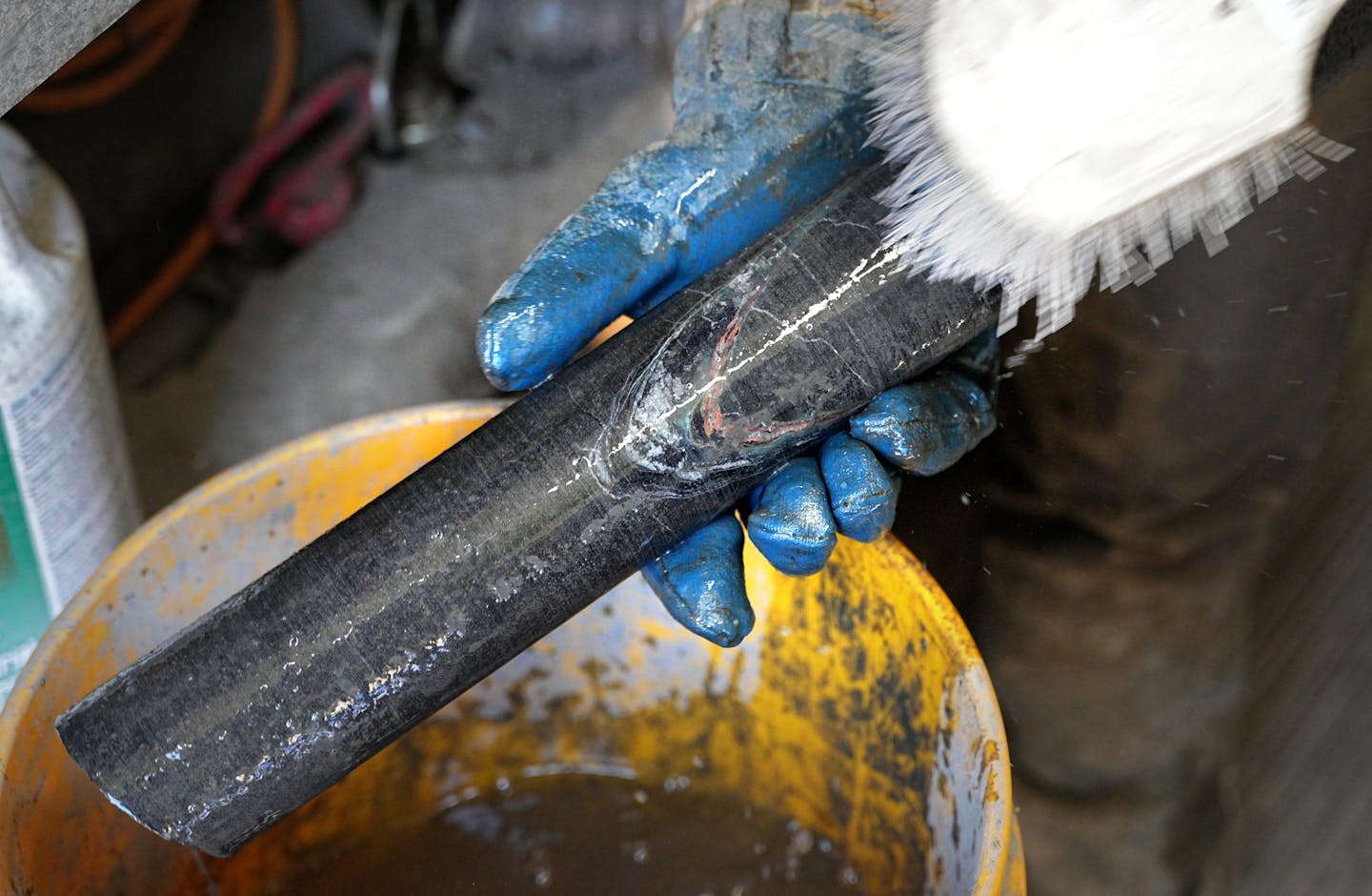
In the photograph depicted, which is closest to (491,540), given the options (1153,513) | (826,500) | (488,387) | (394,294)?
(826,500)

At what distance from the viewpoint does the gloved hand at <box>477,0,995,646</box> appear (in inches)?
36.3

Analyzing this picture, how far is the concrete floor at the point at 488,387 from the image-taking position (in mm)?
1215

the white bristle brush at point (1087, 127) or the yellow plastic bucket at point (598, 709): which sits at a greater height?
the white bristle brush at point (1087, 127)

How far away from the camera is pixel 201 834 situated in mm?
890

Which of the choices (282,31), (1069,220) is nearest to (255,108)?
(282,31)

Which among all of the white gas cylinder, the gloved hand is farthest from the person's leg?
the white gas cylinder

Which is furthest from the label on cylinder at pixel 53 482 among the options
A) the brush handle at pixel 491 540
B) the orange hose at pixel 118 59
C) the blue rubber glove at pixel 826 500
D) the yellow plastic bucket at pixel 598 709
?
the orange hose at pixel 118 59

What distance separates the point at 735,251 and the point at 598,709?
0.53 metres

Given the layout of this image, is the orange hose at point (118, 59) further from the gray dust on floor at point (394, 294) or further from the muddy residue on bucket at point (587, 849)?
the muddy residue on bucket at point (587, 849)

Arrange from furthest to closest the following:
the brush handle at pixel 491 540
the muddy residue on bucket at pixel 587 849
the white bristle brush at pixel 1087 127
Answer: the muddy residue on bucket at pixel 587 849 < the brush handle at pixel 491 540 < the white bristle brush at pixel 1087 127

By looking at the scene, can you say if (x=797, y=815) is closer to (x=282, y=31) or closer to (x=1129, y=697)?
(x=1129, y=697)

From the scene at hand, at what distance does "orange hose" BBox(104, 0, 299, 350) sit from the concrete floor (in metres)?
0.07

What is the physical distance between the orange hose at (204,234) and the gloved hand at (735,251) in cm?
111

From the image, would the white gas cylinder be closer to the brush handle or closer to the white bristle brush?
the brush handle
